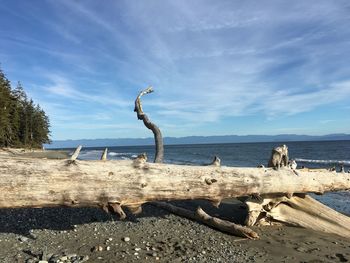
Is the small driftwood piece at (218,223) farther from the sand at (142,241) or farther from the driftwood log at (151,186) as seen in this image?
the driftwood log at (151,186)

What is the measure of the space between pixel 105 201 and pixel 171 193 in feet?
4.60

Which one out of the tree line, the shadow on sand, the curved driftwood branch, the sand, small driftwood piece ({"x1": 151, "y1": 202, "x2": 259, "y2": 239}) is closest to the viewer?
the sand

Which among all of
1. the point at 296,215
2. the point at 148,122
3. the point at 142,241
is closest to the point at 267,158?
the point at 296,215

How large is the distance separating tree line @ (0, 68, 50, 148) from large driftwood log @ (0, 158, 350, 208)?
47.2 metres

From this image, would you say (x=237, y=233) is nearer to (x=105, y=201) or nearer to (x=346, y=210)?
(x=105, y=201)

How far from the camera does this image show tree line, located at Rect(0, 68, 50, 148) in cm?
5169

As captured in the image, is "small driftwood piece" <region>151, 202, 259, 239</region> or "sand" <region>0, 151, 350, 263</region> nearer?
"sand" <region>0, 151, 350, 263</region>

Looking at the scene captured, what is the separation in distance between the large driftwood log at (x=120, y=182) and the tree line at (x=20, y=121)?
Answer: 47.2 metres

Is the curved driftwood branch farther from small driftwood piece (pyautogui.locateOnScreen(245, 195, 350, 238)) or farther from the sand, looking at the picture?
small driftwood piece (pyautogui.locateOnScreen(245, 195, 350, 238))

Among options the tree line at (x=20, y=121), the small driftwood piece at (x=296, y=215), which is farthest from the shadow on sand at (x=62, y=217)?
the tree line at (x=20, y=121)

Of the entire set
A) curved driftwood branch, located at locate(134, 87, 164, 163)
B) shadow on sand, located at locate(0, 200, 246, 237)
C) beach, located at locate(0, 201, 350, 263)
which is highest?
curved driftwood branch, located at locate(134, 87, 164, 163)

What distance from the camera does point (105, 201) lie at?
6.59 metres

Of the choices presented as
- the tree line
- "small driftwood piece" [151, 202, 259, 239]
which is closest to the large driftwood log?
"small driftwood piece" [151, 202, 259, 239]

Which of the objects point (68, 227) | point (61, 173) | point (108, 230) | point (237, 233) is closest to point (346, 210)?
point (237, 233)
